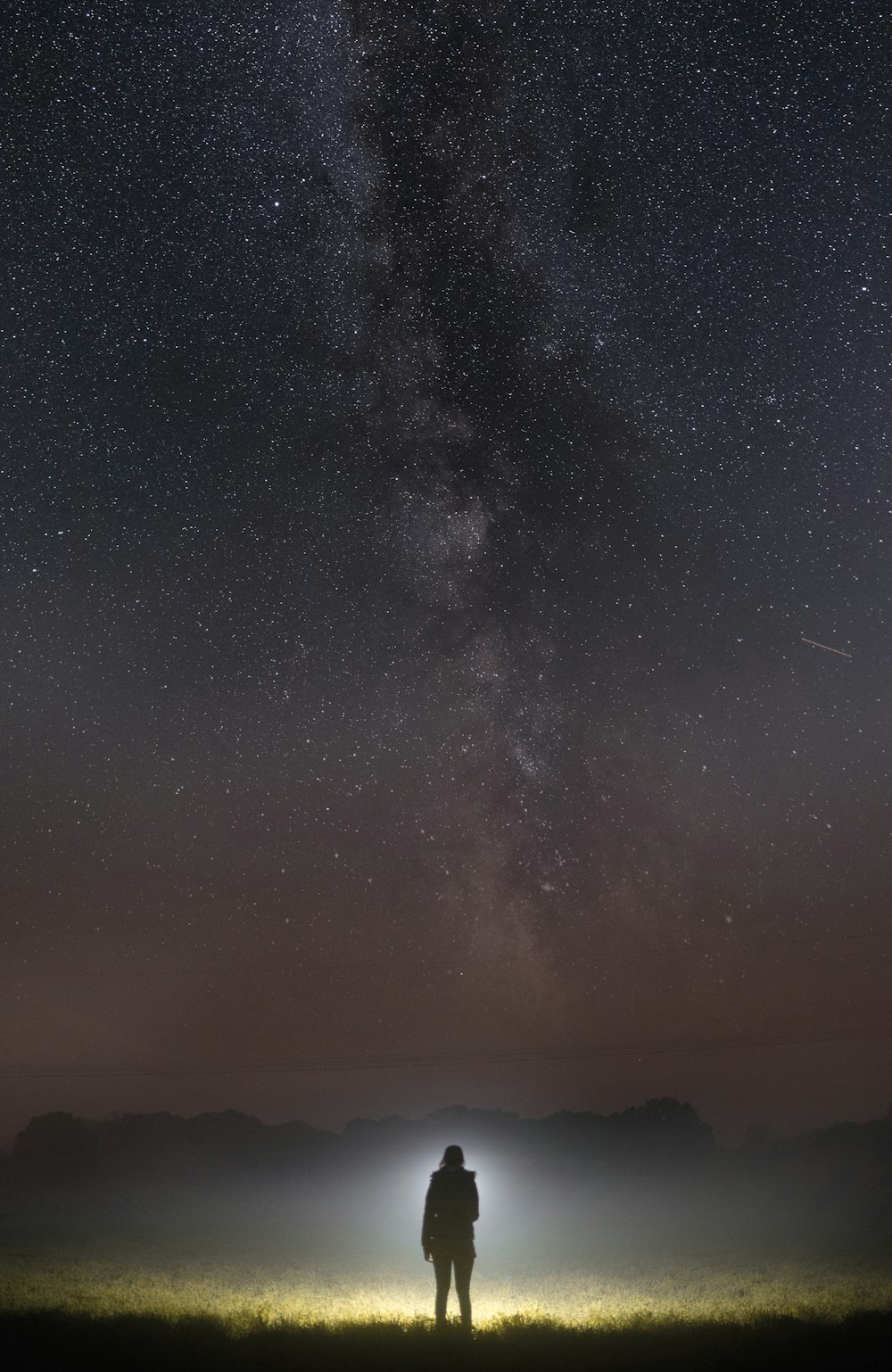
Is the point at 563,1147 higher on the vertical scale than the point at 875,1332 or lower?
higher

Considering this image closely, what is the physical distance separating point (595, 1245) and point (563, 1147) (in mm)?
31120

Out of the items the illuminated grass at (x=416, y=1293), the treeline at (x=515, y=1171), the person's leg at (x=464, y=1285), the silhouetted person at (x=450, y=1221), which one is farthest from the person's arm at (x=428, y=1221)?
the treeline at (x=515, y=1171)

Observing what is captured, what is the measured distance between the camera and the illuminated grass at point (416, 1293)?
8.98 metres

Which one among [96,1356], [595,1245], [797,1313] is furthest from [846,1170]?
[96,1356]

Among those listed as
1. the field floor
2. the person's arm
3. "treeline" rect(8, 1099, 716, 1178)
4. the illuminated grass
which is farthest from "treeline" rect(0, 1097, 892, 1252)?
the person's arm

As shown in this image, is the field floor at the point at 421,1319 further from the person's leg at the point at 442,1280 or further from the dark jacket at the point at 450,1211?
the dark jacket at the point at 450,1211

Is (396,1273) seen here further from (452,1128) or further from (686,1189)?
(452,1128)

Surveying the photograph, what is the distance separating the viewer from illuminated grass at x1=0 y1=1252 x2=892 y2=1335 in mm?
8977

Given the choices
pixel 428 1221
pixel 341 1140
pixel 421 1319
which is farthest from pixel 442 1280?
pixel 341 1140

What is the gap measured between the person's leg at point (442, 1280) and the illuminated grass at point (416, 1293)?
23 cm

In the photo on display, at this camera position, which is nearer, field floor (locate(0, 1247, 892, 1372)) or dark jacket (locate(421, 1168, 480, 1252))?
field floor (locate(0, 1247, 892, 1372))

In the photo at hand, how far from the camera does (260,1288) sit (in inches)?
466

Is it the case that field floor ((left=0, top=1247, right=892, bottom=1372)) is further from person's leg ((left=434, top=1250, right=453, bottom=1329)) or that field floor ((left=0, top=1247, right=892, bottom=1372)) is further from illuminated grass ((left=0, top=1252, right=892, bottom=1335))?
person's leg ((left=434, top=1250, right=453, bottom=1329))

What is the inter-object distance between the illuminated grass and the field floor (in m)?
0.03
